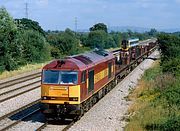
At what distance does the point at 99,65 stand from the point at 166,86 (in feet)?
15.1

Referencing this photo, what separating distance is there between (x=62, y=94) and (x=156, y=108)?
4.96m

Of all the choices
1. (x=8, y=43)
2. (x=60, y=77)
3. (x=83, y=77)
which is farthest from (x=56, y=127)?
(x=8, y=43)

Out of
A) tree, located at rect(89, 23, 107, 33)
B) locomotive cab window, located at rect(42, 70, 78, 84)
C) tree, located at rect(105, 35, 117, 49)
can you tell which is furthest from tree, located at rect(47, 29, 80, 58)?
tree, located at rect(89, 23, 107, 33)

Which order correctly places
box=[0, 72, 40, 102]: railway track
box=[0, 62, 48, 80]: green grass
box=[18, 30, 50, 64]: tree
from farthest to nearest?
box=[18, 30, 50, 64]: tree < box=[0, 62, 48, 80]: green grass < box=[0, 72, 40, 102]: railway track

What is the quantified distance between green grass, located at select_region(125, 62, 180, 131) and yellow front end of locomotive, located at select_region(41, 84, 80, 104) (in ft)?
8.63

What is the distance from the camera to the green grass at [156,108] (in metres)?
16.7

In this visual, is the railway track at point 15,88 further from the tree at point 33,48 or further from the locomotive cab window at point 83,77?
the tree at point 33,48

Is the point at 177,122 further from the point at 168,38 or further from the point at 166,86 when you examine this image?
the point at 168,38

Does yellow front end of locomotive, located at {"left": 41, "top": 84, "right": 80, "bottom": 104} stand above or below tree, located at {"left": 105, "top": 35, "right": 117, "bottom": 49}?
above

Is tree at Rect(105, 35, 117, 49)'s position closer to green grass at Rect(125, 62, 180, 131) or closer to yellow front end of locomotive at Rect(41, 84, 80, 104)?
green grass at Rect(125, 62, 180, 131)

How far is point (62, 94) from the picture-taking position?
18266 mm

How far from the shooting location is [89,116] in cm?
2016

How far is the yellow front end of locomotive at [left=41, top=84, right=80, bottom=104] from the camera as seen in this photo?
18.3 m

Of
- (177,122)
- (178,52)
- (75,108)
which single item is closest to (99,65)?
(75,108)
